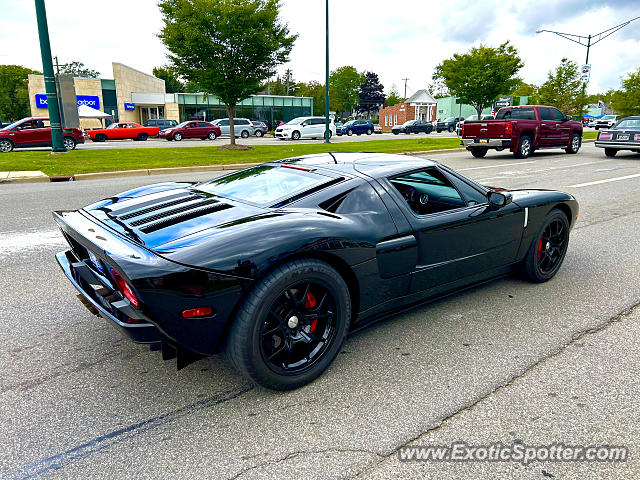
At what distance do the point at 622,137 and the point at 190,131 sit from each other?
85.9 feet

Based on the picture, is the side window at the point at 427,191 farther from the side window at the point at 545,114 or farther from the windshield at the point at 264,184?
the side window at the point at 545,114

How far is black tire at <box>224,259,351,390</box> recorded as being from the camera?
2.37 m

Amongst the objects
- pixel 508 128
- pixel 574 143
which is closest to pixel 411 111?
pixel 574 143

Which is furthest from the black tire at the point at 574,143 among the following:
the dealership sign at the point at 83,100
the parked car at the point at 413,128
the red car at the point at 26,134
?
the dealership sign at the point at 83,100

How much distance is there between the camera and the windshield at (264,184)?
10.5 ft

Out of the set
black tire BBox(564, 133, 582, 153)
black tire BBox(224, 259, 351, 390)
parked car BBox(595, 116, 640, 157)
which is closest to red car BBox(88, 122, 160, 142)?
black tire BBox(564, 133, 582, 153)

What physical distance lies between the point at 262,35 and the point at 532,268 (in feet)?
55.1

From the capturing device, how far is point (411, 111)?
73875 millimetres

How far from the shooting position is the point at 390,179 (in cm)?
327

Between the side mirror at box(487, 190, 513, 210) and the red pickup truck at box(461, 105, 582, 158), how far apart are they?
13603 mm

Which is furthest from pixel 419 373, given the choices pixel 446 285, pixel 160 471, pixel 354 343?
pixel 160 471

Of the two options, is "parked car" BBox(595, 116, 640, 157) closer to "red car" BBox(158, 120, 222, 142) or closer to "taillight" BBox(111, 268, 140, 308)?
"taillight" BBox(111, 268, 140, 308)

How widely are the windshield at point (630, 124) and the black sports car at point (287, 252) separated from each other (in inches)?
642

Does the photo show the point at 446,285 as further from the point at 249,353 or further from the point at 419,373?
the point at 249,353
